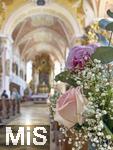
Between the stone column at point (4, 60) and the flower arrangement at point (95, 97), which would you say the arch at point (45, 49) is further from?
the flower arrangement at point (95, 97)

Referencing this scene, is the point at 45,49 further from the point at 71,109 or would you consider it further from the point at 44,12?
the point at 71,109

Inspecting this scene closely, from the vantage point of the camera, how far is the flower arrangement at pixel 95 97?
1512 millimetres

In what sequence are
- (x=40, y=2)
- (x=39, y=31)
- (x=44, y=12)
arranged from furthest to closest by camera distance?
(x=39, y=31) → (x=44, y=12) → (x=40, y=2)

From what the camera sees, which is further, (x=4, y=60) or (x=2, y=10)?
(x=4, y=60)

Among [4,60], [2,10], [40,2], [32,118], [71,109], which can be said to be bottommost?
[32,118]

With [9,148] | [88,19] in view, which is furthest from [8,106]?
[9,148]

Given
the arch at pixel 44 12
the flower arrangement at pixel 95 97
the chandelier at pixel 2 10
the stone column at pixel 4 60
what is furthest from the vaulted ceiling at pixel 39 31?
the flower arrangement at pixel 95 97

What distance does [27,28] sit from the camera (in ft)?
81.4

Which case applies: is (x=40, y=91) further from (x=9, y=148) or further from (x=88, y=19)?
(x=9, y=148)

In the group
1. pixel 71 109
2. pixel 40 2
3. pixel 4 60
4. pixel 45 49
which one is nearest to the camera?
pixel 71 109

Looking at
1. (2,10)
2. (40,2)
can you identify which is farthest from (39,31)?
(2,10)

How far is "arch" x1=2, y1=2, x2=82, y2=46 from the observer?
62.2 feet

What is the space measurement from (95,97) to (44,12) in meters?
18.6

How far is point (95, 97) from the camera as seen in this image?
1.56 m
